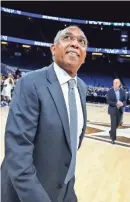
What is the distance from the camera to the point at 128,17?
2444cm

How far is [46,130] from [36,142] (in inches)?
2.7

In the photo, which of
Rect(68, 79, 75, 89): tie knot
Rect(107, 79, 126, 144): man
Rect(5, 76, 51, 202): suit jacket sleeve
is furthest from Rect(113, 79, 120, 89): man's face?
Rect(5, 76, 51, 202): suit jacket sleeve

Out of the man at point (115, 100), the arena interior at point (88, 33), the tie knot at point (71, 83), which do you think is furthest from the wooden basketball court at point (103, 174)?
the arena interior at point (88, 33)

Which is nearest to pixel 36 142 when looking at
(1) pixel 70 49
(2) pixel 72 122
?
(2) pixel 72 122

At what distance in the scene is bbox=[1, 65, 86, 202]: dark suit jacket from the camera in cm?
117

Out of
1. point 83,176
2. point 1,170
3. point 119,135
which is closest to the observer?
point 1,170

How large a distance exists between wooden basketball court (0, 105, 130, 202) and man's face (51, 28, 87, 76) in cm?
236

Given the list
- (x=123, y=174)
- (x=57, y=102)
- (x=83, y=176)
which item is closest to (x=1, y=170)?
(x=57, y=102)

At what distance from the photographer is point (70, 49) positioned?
1.32m

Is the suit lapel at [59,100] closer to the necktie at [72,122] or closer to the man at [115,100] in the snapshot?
the necktie at [72,122]

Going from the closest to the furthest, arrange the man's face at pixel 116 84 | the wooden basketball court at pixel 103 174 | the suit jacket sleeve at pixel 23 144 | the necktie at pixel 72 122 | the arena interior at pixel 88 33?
the suit jacket sleeve at pixel 23 144
the necktie at pixel 72 122
the wooden basketball court at pixel 103 174
the man's face at pixel 116 84
the arena interior at pixel 88 33

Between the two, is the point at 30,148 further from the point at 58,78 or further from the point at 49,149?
the point at 58,78

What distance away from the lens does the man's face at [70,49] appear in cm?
132

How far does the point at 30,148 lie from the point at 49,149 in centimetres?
8
